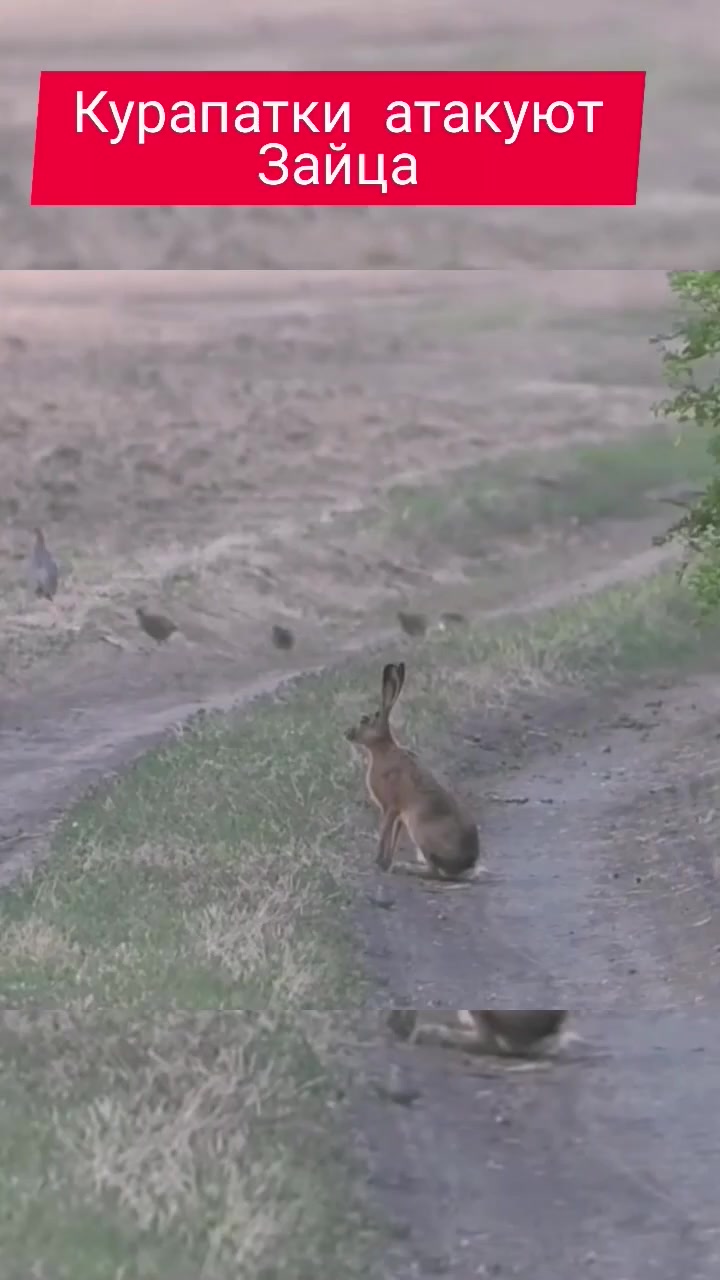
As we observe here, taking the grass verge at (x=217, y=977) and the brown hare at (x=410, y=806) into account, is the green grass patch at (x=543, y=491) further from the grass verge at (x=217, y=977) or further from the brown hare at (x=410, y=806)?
the brown hare at (x=410, y=806)

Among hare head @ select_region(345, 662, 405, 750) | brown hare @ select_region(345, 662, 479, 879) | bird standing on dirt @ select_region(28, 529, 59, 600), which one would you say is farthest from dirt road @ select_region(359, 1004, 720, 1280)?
bird standing on dirt @ select_region(28, 529, 59, 600)

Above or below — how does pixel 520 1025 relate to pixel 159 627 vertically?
below

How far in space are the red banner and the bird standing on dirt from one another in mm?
563

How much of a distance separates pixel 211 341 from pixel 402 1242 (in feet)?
4.62

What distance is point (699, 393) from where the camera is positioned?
2.71 metres

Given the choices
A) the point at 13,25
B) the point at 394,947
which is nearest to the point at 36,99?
the point at 13,25

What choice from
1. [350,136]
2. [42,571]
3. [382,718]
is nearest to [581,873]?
[382,718]

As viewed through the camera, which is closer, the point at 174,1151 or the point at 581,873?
the point at 174,1151

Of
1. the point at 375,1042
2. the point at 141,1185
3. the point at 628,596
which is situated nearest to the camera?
the point at 141,1185

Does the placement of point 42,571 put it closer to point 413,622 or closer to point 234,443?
point 234,443

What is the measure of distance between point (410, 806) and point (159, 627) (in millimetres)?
513

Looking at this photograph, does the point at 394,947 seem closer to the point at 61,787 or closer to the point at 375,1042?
the point at 375,1042

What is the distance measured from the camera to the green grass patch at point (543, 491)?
2.71 metres

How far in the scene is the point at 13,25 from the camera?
8.75ft
